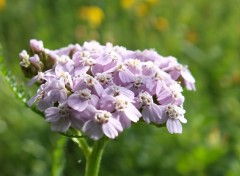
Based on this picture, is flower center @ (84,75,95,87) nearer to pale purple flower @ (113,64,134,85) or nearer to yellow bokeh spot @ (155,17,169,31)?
pale purple flower @ (113,64,134,85)

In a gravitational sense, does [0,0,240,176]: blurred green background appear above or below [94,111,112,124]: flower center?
above

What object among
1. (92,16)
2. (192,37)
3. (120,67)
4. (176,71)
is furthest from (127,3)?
(120,67)

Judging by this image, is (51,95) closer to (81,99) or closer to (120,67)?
(81,99)

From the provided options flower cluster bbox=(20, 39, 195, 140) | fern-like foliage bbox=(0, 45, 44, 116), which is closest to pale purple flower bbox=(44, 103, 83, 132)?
flower cluster bbox=(20, 39, 195, 140)

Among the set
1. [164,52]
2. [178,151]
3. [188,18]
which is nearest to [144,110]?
[178,151]

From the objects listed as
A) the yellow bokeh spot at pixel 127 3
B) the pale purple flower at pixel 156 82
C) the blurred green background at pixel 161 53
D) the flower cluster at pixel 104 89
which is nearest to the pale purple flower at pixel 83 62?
the flower cluster at pixel 104 89

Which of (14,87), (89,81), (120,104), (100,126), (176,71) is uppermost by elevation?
(176,71)

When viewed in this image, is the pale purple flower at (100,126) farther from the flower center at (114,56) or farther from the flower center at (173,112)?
the flower center at (114,56)
